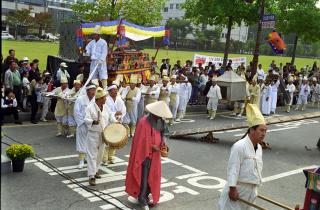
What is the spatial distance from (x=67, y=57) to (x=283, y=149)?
371 inches

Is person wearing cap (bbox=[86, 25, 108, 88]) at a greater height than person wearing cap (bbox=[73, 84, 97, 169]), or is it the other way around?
person wearing cap (bbox=[86, 25, 108, 88])

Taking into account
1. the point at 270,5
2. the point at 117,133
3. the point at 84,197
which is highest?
the point at 270,5

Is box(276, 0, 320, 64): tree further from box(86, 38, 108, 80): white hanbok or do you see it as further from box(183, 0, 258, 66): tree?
box(86, 38, 108, 80): white hanbok

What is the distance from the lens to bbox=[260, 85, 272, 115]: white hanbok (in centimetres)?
1789

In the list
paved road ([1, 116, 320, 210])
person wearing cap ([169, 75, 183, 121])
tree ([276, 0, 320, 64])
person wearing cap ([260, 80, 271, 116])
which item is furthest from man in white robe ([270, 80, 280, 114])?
tree ([276, 0, 320, 64])

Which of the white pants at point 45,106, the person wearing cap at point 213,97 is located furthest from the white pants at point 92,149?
the person wearing cap at point 213,97

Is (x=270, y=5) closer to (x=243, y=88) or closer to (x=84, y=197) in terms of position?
(x=243, y=88)

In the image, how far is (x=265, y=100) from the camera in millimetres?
17984

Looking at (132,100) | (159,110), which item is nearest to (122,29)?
(132,100)

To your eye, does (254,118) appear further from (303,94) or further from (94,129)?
(303,94)

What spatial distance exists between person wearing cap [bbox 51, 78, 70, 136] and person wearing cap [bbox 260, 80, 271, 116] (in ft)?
31.8

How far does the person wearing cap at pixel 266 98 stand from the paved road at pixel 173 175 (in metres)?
5.01

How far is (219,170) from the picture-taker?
919cm

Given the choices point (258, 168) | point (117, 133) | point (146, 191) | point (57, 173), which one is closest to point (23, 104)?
point (57, 173)
